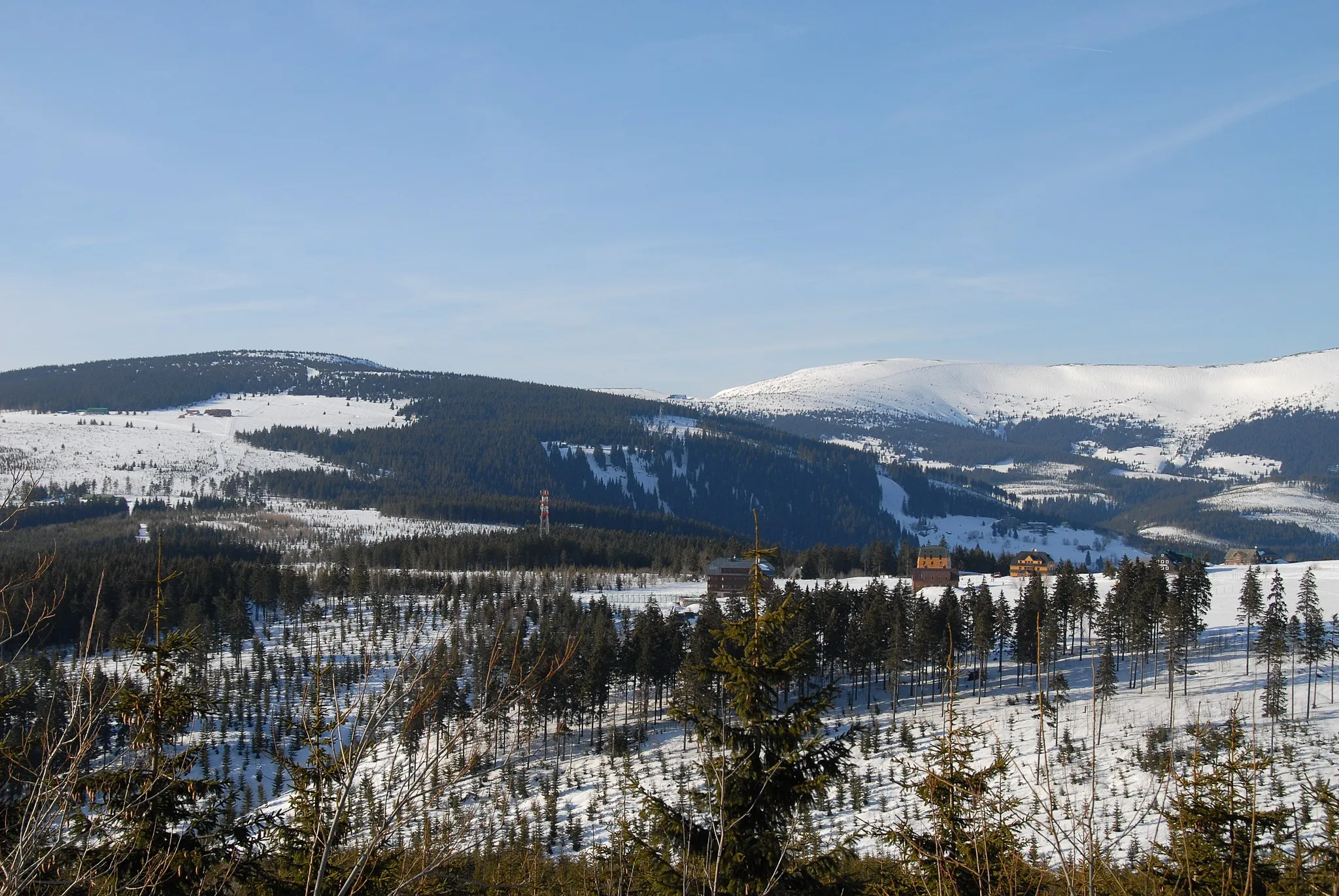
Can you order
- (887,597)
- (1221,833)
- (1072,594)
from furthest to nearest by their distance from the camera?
(887,597) → (1072,594) → (1221,833)

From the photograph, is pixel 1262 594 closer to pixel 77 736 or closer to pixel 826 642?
pixel 826 642

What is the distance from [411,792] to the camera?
18.2 ft

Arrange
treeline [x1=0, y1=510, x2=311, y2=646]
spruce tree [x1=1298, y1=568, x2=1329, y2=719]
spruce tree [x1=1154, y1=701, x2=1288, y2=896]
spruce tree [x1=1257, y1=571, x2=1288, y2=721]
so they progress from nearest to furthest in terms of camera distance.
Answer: spruce tree [x1=1154, y1=701, x2=1288, y2=896]
spruce tree [x1=1257, y1=571, x2=1288, y2=721]
spruce tree [x1=1298, y1=568, x2=1329, y2=719]
treeline [x1=0, y1=510, x2=311, y2=646]

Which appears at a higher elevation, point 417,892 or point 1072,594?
point 417,892

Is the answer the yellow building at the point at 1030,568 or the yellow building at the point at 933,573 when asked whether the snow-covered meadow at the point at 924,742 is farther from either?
the yellow building at the point at 933,573

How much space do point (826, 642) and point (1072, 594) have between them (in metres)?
18.9

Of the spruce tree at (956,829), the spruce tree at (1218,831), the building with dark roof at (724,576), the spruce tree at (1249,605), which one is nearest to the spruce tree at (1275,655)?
the spruce tree at (1249,605)

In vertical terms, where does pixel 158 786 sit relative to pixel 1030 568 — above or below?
above

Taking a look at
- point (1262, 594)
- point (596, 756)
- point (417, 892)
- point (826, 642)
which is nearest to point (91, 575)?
point (596, 756)

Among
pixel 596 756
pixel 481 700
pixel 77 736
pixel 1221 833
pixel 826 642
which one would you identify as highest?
pixel 481 700

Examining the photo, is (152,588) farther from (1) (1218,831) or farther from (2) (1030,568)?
(2) (1030,568)

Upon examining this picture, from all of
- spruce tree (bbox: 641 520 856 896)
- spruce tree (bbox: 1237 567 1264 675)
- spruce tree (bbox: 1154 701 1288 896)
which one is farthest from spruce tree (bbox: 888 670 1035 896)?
spruce tree (bbox: 1237 567 1264 675)

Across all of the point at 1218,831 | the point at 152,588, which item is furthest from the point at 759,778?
Answer: the point at 152,588

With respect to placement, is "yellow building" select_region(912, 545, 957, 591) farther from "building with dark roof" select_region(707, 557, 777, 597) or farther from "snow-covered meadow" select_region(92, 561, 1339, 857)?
"snow-covered meadow" select_region(92, 561, 1339, 857)
